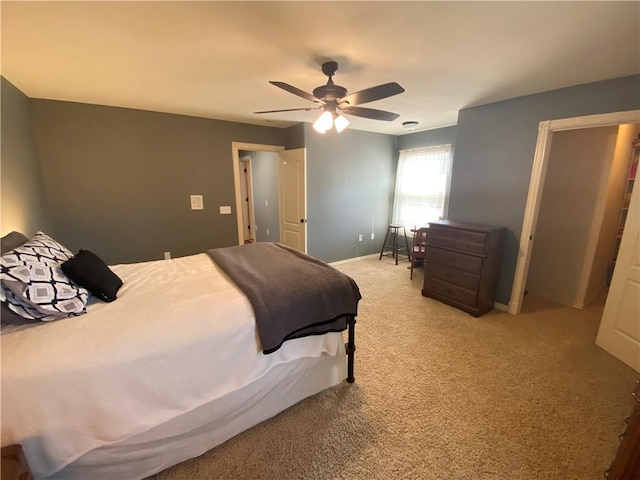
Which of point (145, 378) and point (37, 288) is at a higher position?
point (37, 288)

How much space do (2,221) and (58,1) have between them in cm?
175

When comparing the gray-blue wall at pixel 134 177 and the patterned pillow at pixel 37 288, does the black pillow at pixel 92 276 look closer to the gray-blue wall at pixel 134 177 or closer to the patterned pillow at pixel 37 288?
the patterned pillow at pixel 37 288

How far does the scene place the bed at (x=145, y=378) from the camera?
3.31 feet

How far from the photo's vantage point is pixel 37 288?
1194 mm

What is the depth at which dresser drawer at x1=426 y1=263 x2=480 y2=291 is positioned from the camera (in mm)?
2864

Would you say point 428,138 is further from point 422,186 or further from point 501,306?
point 501,306

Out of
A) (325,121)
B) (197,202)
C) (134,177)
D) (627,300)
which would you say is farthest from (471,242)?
(134,177)

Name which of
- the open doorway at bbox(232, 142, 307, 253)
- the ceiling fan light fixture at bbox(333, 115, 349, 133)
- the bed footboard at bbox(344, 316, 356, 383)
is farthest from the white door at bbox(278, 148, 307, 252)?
the bed footboard at bbox(344, 316, 356, 383)

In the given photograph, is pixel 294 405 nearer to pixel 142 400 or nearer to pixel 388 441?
pixel 388 441

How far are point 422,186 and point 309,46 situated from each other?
355 cm

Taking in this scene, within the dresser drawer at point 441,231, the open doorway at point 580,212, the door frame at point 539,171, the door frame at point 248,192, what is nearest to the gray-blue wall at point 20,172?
the door frame at point 248,192

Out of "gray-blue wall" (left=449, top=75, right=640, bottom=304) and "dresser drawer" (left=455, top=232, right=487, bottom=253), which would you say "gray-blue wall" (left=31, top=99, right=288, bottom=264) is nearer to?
"gray-blue wall" (left=449, top=75, right=640, bottom=304)

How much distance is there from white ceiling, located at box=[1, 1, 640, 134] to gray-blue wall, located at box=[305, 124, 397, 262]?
1664 mm

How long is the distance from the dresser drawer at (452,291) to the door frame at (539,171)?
0.53 m
